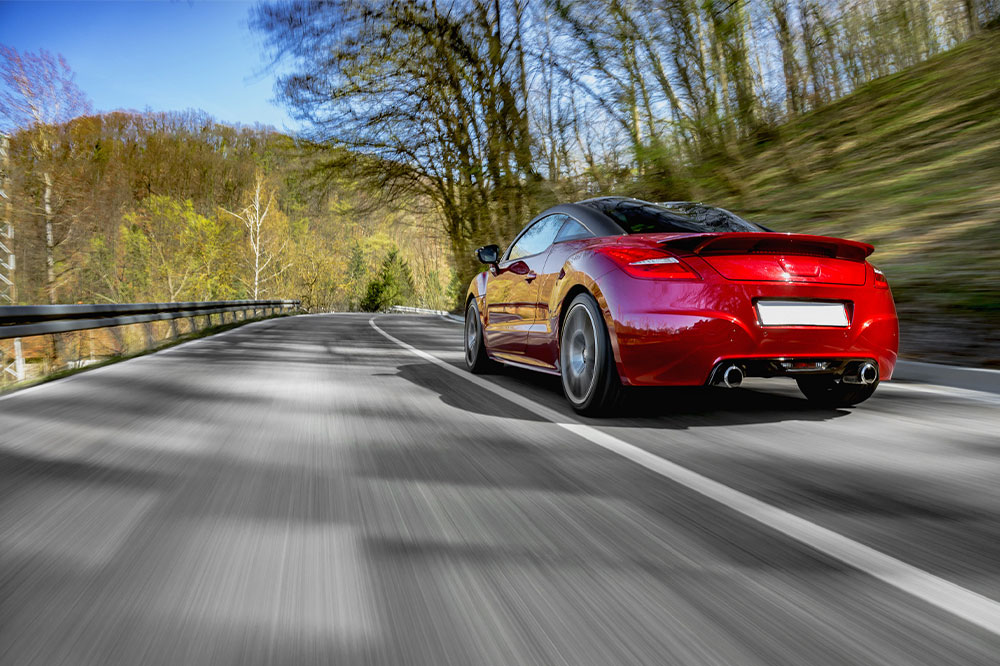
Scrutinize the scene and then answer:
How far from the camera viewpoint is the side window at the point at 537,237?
231 inches

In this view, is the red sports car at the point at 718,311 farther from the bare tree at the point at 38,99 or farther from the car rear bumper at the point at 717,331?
the bare tree at the point at 38,99

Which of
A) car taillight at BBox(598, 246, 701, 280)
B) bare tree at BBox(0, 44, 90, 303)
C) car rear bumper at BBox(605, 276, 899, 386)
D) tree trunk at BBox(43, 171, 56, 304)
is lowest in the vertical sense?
car rear bumper at BBox(605, 276, 899, 386)

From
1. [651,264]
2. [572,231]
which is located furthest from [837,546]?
[572,231]

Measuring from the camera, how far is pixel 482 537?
2.49 metres

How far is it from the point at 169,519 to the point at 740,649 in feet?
6.63

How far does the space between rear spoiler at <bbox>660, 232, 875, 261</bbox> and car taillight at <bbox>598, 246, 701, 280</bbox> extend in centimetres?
9

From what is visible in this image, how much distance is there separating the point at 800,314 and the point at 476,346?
12.4ft

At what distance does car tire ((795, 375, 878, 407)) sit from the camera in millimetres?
5016

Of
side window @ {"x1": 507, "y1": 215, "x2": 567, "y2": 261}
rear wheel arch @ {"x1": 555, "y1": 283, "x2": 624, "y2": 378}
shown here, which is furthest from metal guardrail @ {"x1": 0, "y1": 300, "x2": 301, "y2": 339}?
rear wheel arch @ {"x1": 555, "y1": 283, "x2": 624, "y2": 378}

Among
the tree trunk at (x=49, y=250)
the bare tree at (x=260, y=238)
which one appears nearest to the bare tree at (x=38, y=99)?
the tree trunk at (x=49, y=250)

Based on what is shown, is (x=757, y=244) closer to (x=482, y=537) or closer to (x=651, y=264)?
(x=651, y=264)

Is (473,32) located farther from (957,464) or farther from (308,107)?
(957,464)

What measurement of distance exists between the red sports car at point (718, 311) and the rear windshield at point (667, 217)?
0.02 m

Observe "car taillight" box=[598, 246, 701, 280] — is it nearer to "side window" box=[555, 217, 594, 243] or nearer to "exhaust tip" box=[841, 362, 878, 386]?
"side window" box=[555, 217, 594, 243]
